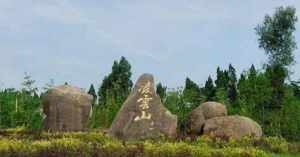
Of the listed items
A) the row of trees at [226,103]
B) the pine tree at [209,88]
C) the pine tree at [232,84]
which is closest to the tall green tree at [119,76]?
the row of trees at [226,103]

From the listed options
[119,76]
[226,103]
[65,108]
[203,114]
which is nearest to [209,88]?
[119,76]

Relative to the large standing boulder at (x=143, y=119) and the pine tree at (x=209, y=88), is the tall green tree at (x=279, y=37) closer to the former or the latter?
the pine tree at (x=209, y=88)

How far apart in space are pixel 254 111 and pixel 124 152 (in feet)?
53.2

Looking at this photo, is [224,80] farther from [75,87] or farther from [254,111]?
[75,87]

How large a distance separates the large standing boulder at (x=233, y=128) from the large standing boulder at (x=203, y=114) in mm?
1314

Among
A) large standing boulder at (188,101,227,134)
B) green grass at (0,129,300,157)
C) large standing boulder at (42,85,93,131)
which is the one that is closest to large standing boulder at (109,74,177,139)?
green grass at (0,129,300,157)

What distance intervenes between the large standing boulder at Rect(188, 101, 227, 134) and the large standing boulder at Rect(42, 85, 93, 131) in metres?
3.70

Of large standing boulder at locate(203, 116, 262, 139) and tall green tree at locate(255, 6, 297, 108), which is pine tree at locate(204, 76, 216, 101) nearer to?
tall green tree at locate(255, 6, 297, 108)

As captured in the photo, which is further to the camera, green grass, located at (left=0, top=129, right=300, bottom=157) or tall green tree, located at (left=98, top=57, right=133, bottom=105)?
tall green tree, located at (left=98, top=57, right=133, bottom=105)

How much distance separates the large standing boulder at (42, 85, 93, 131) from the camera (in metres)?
17.0

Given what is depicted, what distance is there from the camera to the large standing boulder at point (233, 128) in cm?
1702

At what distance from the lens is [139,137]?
15094mm

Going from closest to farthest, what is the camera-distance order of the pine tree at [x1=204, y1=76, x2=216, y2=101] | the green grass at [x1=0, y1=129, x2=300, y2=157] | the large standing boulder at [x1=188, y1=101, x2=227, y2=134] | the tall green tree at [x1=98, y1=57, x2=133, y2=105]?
1. the green grass at [x1=0, y1=129, x2=300, y2=157]
2. the large standing boulder at [x1=188, y1=101, x2=227, y2=134]
3. the tall green tree at [x1=98, y1=57, x2=133, y2=105]
4. the pine tree at [x1=204, y1=76, x2=216, y2=101]

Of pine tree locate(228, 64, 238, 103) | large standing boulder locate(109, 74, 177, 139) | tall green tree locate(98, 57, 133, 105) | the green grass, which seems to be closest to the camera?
the green grass
